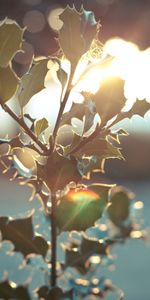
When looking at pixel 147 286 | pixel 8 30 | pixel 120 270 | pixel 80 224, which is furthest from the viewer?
pixel 120 270

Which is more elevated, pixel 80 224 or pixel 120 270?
pixel 80 224

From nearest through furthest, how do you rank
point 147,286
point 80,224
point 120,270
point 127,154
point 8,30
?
point 8,30
point 80,224
point 147,286
point 120,270
point 127,154

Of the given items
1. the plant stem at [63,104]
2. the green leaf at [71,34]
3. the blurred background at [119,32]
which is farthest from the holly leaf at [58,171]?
the blurred background at [119,32]

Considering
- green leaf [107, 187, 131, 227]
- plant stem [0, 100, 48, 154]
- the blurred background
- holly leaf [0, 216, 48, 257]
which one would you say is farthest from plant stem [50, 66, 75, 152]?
the blurred background

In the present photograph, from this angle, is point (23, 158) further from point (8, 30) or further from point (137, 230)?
point (137, 230)

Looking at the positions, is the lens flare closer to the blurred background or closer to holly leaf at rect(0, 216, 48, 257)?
holly leaf at rect(0, 216, 48, 257)

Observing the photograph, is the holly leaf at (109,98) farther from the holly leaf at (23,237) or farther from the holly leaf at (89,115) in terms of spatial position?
the holly leaf at (23,237)

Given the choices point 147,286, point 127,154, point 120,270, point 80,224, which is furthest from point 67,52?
point 127,154

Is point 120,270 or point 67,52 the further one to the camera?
point 120,270
